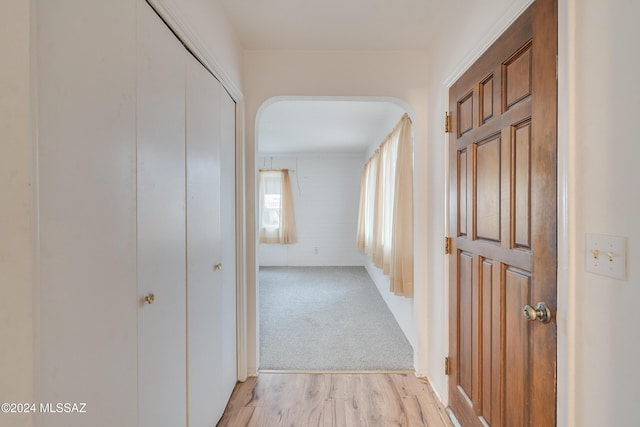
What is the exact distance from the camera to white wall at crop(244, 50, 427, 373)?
2148 millimetres

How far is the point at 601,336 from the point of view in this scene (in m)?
0.80

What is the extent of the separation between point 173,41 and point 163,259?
0.87 metres

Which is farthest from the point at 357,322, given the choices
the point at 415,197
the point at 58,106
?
the point at 58,106

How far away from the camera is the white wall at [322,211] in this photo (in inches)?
249

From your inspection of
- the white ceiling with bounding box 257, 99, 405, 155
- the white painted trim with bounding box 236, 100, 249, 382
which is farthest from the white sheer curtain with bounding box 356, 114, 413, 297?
the white painted trim with bounding box 236, 100, 249, 382

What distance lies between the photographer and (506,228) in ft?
4.00

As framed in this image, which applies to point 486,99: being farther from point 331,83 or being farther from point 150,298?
point 150,298

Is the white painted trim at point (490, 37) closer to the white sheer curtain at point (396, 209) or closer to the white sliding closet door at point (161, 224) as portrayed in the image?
the white sheer curtain at point (396, 209)

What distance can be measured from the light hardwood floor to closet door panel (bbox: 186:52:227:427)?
0.25 m

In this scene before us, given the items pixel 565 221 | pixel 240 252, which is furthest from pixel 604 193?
pixel 240 252

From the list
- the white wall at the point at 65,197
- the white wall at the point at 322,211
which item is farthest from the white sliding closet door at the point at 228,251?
the white wall at the point at 322,211

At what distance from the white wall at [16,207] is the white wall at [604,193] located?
128 cm

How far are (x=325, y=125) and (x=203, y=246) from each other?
121 inches

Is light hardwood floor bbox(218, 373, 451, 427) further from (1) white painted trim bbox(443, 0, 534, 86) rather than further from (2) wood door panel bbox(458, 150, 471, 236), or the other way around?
(1) white painted trim bbox(443, 0, 534, 86)
